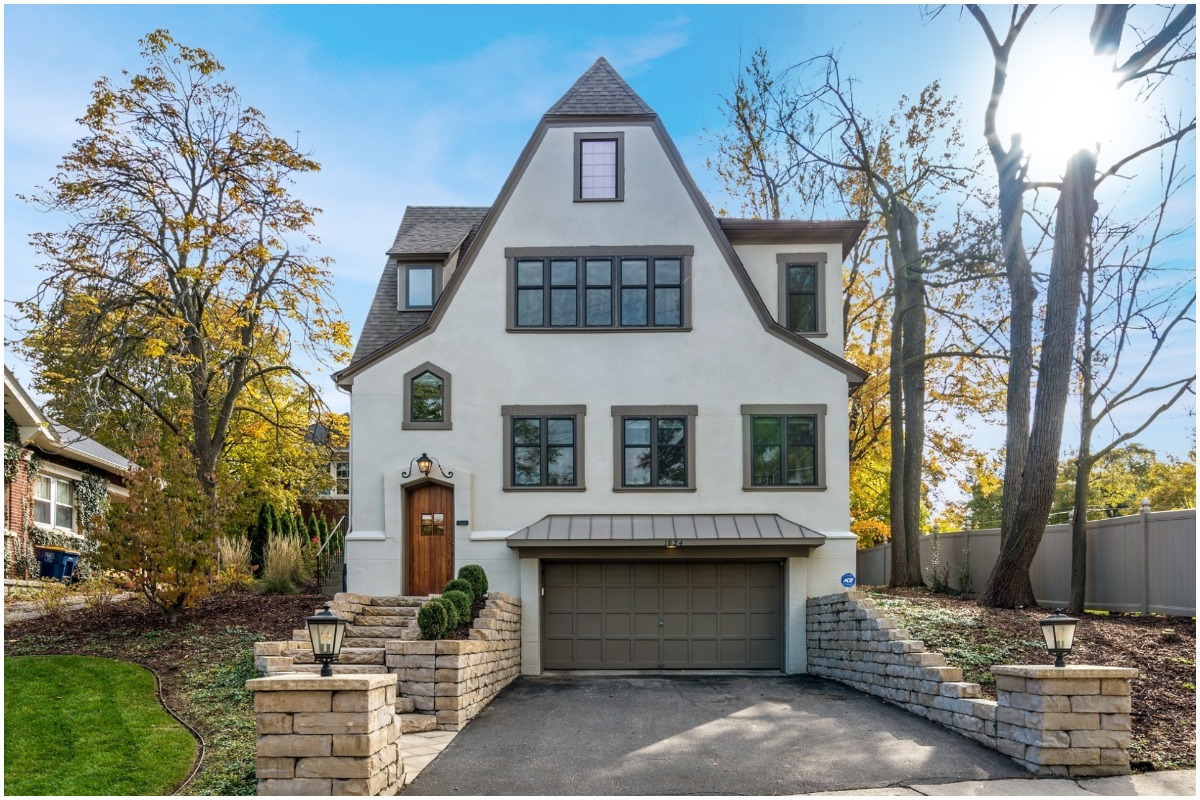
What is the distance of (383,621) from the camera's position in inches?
623

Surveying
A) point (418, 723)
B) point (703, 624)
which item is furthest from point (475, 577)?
point (418, 723)

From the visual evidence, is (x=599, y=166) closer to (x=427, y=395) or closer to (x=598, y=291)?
(x=598, y=291)

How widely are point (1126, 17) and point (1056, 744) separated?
12.4 meters

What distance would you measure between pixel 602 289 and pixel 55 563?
13937 mm

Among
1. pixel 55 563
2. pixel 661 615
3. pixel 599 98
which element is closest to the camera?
pixel 661 615

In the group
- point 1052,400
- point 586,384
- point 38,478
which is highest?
point 586,384

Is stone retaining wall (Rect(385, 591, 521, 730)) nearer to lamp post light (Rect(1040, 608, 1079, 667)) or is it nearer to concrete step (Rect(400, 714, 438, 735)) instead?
concrete step (Rect(400, 714, 438, 735))

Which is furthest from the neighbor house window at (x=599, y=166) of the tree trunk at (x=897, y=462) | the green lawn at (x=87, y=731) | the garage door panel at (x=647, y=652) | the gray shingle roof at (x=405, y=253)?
the green lawn at (x=87, y=731)

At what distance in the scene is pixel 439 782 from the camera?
9.36 m

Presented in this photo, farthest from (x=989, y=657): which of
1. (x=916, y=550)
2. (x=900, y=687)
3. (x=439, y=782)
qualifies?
(x=916, y=550)

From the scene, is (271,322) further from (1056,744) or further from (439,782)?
(1056,744)

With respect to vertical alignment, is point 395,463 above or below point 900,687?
above

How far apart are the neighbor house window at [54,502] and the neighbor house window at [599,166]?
14.6 m

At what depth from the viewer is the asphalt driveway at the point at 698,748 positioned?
9.44 m
